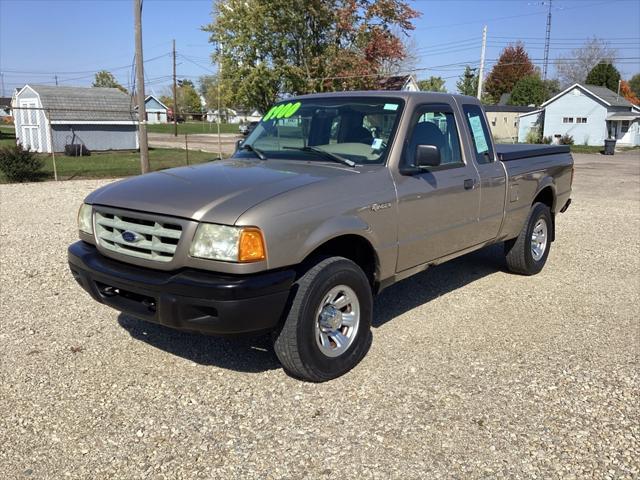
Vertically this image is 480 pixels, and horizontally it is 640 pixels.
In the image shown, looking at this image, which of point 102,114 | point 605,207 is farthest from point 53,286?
point 102,114

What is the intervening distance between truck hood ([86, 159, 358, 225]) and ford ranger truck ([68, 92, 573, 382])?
1 cm

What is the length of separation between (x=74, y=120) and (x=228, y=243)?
2555cm

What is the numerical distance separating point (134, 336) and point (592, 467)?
336 cm

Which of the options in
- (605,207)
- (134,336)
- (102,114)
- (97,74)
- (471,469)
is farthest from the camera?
(97,74)

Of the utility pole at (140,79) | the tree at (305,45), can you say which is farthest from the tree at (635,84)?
the utility pole at (140,79)

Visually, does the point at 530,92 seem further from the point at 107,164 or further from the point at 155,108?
the point at 107,164

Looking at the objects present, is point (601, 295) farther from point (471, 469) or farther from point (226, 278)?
point (226, 278)

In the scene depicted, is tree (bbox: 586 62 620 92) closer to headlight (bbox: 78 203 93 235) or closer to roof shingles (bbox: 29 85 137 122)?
roof shingles (bbox: 29 85 137 122)

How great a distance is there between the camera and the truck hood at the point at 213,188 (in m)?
3.45

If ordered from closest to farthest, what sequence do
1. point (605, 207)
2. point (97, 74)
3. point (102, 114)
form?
point (605, 207), point (102, 114), point (97, 74)

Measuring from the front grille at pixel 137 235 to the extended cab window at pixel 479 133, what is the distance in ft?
10.1

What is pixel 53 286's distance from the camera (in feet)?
19.9

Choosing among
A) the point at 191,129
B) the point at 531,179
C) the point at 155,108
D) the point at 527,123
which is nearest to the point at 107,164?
the point at 531,179

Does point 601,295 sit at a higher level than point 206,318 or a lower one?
lower
